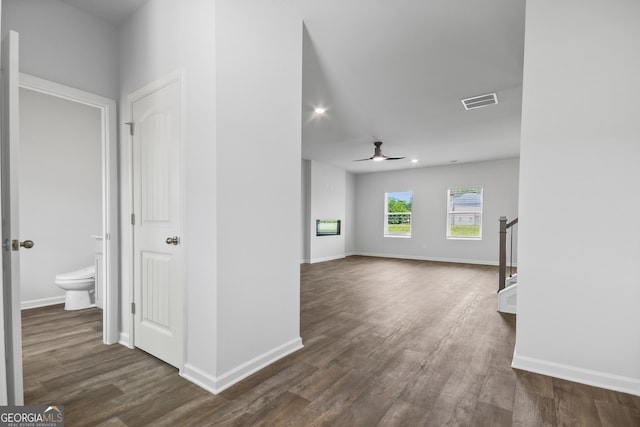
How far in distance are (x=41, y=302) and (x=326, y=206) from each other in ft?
20.0

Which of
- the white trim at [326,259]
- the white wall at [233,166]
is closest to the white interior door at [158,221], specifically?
the white wall at [233,166]

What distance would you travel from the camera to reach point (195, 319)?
208cm

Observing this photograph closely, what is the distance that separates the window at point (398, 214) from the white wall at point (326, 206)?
129cm

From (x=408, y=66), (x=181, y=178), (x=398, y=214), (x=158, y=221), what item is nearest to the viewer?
(x=181, y=178)

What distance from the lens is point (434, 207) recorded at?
27.9 feet

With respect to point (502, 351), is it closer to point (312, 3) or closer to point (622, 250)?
point (622, 250)

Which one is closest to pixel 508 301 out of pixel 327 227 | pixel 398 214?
pixel 327 227

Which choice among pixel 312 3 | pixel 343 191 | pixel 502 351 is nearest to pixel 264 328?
pixel 502 351

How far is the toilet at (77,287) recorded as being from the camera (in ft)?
11.5

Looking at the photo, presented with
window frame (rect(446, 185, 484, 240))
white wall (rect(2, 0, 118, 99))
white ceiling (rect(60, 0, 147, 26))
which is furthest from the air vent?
window frame (rect(446, 185, 484, 240))

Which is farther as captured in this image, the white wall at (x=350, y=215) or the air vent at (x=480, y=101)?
the white wall at (x=350, y=215)

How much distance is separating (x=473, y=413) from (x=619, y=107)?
2157 millimetres

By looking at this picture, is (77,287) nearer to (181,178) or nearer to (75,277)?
(75,277)

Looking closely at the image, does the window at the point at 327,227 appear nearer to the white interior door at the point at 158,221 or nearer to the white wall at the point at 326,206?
the white wall at the point at 326,206
